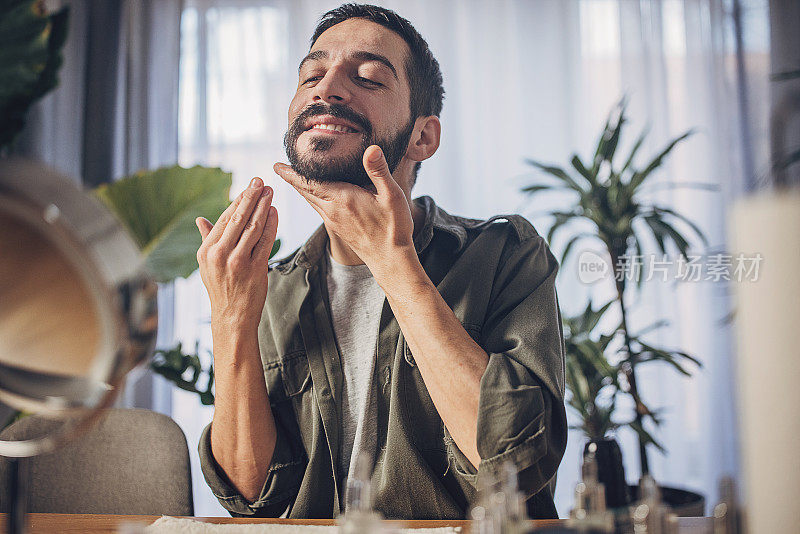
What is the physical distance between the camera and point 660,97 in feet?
7.54

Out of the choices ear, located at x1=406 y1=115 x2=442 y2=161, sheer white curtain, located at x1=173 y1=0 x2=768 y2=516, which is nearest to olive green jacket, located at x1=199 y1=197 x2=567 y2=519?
ear, located at x1=406 y1=115 x2=442 y2=161

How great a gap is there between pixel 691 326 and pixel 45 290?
225 centimetres

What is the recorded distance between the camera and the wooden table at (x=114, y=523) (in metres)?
0.68

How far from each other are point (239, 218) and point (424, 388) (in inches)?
14.4

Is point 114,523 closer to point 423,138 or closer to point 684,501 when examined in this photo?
point 423,138

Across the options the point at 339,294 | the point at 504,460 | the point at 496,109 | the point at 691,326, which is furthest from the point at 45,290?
the point at 691,326

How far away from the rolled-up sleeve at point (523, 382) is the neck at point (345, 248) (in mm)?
191

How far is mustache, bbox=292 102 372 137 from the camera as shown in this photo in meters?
0.95

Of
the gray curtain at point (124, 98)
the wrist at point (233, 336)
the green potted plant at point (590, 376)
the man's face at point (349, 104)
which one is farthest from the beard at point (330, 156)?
the gray curtain at point (124, 98)

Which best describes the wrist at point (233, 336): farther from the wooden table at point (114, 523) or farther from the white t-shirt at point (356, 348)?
the wooden table at point (114, 523)

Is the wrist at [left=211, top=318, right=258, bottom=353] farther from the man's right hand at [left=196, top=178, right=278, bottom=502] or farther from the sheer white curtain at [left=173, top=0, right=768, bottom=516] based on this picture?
the sheer white curtain at [left=173, top=0, right=768, bottom=516]

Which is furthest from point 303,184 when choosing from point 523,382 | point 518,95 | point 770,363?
point 518,95

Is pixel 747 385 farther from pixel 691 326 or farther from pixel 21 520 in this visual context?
pixel 691 326

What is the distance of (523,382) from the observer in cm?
80
